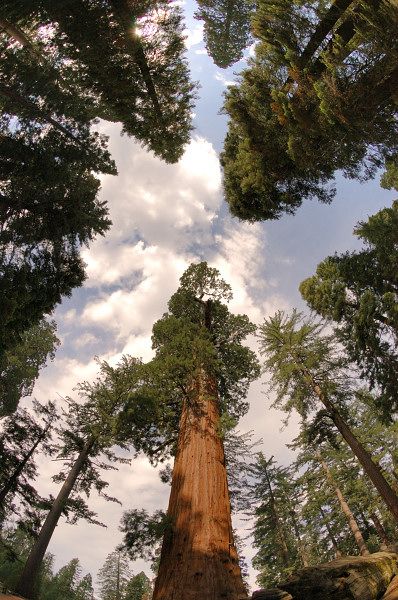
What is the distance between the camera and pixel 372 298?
11.2 metres

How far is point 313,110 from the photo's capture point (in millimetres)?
7141

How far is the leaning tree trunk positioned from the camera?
480cm

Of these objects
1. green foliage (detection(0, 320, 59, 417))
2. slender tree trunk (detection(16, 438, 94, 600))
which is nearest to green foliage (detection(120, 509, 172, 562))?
slender tree trunk (detection(16, 438, 94, 600))

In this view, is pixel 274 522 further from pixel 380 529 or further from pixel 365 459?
pixel 365 459

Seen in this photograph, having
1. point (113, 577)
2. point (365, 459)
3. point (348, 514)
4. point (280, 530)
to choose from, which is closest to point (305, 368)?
point (365, 459)

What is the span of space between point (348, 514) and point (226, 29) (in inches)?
823

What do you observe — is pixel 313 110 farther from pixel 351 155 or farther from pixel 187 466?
pixel 187 466

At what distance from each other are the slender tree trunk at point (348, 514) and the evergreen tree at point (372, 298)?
830 cm

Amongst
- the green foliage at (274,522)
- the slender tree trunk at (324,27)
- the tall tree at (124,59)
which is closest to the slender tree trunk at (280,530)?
the green foliage at (274,522)

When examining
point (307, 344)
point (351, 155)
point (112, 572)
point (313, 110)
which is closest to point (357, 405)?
point (307, 344)

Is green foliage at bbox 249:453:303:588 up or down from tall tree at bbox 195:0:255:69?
down

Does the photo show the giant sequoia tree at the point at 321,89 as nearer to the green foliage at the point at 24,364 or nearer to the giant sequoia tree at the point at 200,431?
the giant sequoia tree at the point at 200,431

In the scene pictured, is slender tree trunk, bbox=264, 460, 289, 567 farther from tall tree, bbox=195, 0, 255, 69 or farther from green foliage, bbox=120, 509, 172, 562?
tall tree, bbox=195, 0, 255, 69

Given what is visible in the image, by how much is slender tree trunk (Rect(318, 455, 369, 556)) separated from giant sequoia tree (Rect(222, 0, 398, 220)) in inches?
643
